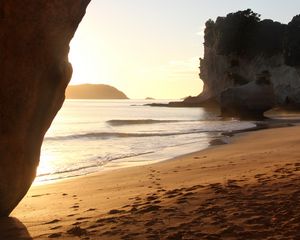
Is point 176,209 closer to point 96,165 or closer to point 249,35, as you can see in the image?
point 96,165

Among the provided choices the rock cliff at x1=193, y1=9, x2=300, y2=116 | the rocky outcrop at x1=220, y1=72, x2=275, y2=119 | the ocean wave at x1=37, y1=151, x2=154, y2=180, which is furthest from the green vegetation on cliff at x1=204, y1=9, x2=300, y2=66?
the ocean wave at x1=37, y1=151, x2=154, y2=180

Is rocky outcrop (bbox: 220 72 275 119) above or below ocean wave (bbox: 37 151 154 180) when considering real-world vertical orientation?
above

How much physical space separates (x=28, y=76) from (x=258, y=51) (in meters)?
67.5

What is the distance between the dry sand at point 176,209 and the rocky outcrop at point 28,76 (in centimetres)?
77

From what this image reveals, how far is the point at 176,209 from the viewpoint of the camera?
5.80 meters

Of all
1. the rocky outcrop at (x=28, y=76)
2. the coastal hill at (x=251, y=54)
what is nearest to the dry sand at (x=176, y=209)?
the rocky outcrop at (x=28, y=76)

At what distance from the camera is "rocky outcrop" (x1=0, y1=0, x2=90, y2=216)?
6012 millimetres

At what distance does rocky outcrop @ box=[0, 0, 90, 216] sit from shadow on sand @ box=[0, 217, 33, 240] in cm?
27

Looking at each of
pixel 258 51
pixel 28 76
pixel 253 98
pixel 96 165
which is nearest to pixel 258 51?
pixel 258 51

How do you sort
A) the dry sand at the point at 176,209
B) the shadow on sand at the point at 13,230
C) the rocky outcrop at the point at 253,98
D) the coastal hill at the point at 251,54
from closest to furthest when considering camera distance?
1. the dry sand at the point at 176,209
2. the shadow on sand at the point at 13,230
3. the rocky outcrop at the point at 253,98
4. the coastal hill at the point at 251,54

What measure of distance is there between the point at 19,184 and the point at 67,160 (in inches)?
345

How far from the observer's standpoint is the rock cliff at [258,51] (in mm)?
63719

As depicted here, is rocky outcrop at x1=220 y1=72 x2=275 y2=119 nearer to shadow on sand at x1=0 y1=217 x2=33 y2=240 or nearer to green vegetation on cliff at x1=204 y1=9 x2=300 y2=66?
green vegetation on cliff at x1=204 y1=9 x2=300 y2=66

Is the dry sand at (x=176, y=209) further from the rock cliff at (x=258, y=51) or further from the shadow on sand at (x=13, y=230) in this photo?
the rock cliff at (x=258, y=51)
